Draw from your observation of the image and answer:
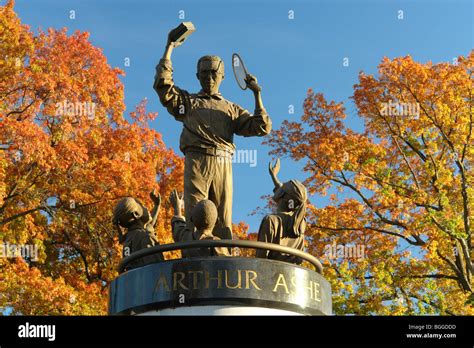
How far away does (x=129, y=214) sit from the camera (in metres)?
11.5

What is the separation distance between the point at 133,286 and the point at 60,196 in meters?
13.6

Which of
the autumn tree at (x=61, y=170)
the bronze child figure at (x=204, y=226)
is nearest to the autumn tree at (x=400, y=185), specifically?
the autumn tree at (x=61, y=170)

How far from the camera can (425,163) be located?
2347 cm

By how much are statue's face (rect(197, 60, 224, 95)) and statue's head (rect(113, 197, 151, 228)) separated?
202cm

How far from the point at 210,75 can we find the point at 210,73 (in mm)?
30

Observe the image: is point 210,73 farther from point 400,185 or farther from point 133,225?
point 400,185

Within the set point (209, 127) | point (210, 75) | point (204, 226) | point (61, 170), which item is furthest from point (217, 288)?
point (61, 170)

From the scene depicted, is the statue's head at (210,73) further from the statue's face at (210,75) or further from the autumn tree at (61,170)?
the autumn tree at (61,170)

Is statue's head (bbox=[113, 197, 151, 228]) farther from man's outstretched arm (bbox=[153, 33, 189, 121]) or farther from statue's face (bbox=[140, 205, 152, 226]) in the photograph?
man's outstretched arm (bbox=[153, 33, 189, 121])

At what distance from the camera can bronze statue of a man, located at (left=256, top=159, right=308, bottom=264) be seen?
10.9 m

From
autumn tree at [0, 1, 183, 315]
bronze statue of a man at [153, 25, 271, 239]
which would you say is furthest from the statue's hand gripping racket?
autumn tree at [0, 1, 183, 315]

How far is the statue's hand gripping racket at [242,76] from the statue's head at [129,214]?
2.28 m
